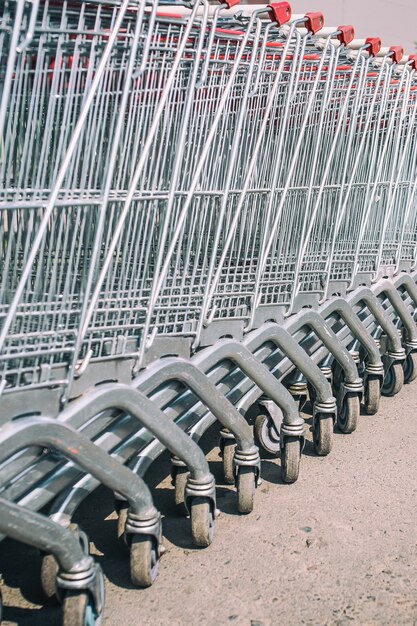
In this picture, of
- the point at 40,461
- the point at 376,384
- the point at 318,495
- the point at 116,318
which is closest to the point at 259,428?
the point at 318,495

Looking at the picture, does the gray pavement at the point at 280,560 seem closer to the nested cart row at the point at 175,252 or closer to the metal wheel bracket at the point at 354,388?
the nested cart row at the point at 175,252

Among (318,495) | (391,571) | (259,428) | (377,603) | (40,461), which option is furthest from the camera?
(259,428)

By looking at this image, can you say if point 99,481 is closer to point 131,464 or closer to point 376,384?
point 131,464

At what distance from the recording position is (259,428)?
15.0 ft

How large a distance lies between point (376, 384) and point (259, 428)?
98 cm

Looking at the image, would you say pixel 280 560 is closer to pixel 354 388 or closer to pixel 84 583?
pixel 84 583

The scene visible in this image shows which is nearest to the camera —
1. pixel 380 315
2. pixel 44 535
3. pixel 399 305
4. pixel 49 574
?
pixel 44 535

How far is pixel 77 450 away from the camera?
9.62 feet

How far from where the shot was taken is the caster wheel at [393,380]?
556cm

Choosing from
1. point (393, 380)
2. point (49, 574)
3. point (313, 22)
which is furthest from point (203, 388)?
point (393, 380)

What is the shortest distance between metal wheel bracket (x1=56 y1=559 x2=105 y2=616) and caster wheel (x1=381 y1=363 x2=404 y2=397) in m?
2.95

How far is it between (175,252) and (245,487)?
3.48ft

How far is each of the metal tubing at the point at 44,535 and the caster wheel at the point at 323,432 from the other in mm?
1870

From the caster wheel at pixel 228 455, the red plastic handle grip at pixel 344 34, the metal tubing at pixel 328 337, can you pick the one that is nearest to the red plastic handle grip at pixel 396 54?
the red plastic handle grip at pixel 344 34
